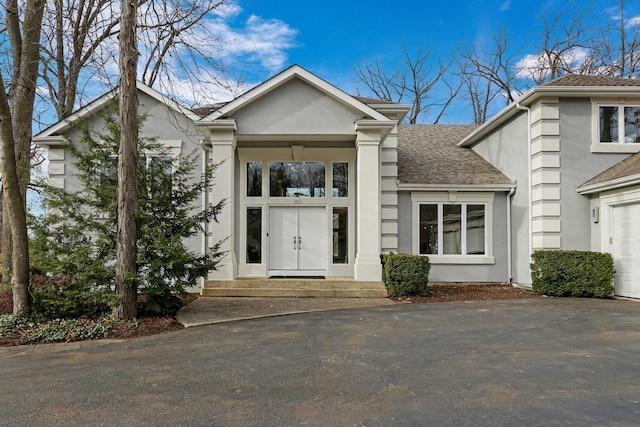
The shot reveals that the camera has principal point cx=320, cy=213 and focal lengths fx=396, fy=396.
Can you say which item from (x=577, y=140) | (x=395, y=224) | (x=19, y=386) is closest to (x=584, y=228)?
(x=577, y=140)

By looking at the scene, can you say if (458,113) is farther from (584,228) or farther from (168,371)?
(168,371)

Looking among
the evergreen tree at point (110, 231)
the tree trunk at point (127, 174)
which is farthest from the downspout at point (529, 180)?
the tree trunk at point (127, 174)

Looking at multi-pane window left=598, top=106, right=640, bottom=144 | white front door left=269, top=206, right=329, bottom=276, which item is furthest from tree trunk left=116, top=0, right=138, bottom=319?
multi-pane window left=598, top=106, right=640, bottom=144

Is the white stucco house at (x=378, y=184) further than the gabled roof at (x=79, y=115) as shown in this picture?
No

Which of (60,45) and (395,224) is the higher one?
(60,45)

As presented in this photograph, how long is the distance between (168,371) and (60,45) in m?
13.2

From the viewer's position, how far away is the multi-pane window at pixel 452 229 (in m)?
12.0

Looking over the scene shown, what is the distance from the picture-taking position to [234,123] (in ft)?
32.8

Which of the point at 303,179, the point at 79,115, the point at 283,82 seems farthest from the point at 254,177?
the point at 79,115

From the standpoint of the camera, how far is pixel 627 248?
9531mm

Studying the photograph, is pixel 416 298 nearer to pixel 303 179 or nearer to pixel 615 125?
pixel 303 179

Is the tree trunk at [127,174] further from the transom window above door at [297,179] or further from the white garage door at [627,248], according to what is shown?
the white garage door at [627,248]

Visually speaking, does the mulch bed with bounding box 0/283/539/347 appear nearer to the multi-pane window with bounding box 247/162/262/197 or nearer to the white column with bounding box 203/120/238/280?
the white column with bounding box 203/120/238/280

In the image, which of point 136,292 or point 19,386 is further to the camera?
point 136,292
